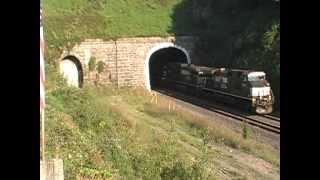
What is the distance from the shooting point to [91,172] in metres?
10.4

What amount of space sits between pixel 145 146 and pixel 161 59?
30.5m

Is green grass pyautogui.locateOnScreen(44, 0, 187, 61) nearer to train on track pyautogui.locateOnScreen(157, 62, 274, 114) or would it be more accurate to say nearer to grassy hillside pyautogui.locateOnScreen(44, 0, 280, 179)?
grassy hillside pyautogui.locateOnScreen(44, 0, 280, 179)

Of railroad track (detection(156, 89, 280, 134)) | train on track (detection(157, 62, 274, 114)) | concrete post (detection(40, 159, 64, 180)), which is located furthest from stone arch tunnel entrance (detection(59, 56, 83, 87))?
concrete post (detection(40, 159, 64, 180))

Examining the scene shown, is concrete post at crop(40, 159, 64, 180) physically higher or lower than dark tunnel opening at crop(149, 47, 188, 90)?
lower


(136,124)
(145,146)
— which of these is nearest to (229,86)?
(136,124)

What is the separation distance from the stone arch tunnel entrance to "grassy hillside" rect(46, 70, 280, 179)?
426 inches

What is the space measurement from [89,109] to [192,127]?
6629 millimetres

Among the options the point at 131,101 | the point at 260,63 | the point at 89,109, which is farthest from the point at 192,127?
the point at 260,63

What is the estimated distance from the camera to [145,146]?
15.9 metres

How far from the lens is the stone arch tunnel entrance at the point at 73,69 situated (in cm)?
3786

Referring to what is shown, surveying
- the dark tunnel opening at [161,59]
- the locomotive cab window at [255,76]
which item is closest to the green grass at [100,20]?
the dark tunnel opening at [161,59]

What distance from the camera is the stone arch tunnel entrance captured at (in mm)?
37862
